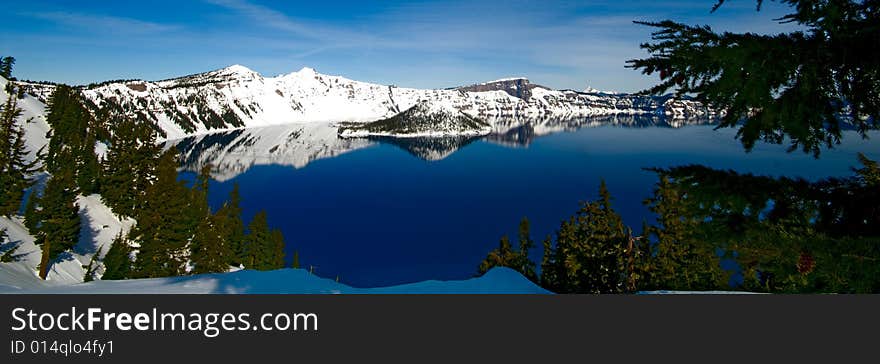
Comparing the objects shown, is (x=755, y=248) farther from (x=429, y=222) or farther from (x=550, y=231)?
(x=429, y=222)

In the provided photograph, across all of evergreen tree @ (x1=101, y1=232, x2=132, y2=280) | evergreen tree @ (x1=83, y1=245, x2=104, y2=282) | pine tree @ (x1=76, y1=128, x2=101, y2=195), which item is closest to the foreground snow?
evergreen tree @ (x1=101, y1=232, x2=132, y2=280)

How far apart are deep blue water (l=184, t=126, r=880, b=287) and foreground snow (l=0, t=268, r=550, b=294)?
50.0 metres

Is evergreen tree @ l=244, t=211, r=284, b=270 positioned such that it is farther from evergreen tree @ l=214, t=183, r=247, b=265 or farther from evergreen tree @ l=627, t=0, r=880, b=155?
evergreen tree @ l=627, t=0, r=880, b=155

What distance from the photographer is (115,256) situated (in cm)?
3634

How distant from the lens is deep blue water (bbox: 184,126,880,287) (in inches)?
2948

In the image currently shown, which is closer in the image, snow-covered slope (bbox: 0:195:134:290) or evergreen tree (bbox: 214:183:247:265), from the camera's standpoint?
snow-covered slope (bbox: 0:195:134:290)

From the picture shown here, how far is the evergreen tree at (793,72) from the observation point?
4707 mm

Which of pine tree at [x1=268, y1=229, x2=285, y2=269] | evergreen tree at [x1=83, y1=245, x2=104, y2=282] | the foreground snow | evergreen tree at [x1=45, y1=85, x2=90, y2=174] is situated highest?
evergreen tree at [x1=45, y1=85, x2=90, y2=174]

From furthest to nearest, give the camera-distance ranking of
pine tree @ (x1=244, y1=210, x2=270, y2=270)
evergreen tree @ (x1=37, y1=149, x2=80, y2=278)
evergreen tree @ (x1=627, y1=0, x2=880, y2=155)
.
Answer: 1. pine tree @ (x1=244, y1=210, x2=270, y2=270)
2. evergreen tree @ (x1=37, y1=149, x2=80, y2=278)
3. evergreen tree @ (x1=627, y1=0, x2=880, y2=155)

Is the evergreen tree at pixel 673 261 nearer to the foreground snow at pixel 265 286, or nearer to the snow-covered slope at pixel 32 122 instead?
the foreground snow at pixel 265 286

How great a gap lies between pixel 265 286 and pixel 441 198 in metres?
103

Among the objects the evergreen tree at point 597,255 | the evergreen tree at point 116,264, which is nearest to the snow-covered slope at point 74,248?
the evergreen tree at point 116,264

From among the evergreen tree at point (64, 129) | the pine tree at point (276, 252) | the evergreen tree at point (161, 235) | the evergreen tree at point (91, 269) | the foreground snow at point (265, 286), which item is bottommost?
the pine tree at point (276, 252)

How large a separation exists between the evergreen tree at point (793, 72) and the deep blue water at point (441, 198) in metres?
53.8
